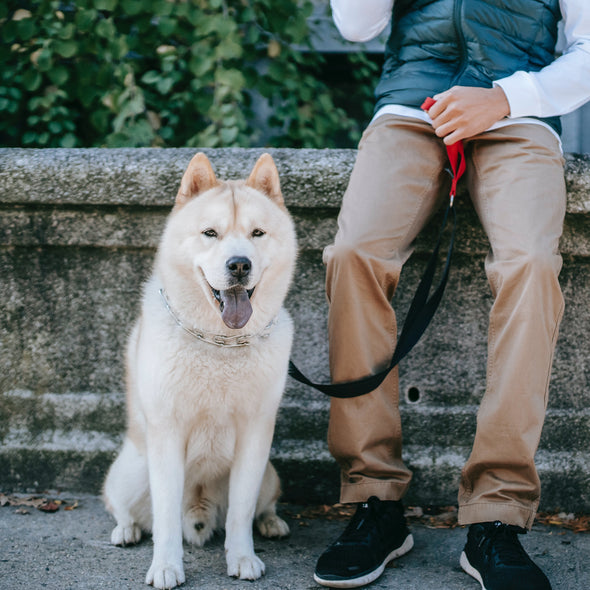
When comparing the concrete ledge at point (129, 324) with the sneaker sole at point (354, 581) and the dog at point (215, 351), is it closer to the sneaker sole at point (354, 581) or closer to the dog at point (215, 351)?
the dog at point (215, 351)

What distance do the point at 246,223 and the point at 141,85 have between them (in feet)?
5.94

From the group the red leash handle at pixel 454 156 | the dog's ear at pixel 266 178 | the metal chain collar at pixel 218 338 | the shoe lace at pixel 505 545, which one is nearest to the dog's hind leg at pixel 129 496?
the metal chain collar at pixel 218 338

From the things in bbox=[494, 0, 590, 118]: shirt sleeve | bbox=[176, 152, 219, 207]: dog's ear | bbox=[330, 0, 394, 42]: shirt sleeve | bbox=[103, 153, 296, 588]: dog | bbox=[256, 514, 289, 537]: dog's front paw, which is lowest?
bbox=[256, 514, 289, 537]: dog's front paw

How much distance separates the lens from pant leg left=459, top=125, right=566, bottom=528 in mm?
1885

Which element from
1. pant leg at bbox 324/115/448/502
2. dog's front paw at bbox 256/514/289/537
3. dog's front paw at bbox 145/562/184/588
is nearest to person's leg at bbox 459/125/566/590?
pant leg at bbox 324/115/448/502

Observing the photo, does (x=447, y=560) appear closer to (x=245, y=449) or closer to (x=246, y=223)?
(x=245, y=449)

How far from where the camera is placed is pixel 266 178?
2.08 metres

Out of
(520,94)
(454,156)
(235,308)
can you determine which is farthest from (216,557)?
(520,94)

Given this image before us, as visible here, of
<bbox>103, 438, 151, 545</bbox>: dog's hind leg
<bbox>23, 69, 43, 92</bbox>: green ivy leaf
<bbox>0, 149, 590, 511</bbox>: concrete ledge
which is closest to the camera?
<bbox>103, 438, 151, 545</bbox>: dog's hind leg

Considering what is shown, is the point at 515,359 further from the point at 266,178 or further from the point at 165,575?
the point at 165,575

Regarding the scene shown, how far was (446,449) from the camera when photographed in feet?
8.39

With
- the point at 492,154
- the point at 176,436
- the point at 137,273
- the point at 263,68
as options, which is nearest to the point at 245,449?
the point at 176,436

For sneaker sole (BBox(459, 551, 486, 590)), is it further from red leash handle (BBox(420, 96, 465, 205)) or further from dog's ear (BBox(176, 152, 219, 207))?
dog's ear (BBox(176, 152, 219, 207))

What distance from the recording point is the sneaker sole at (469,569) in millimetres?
1909
